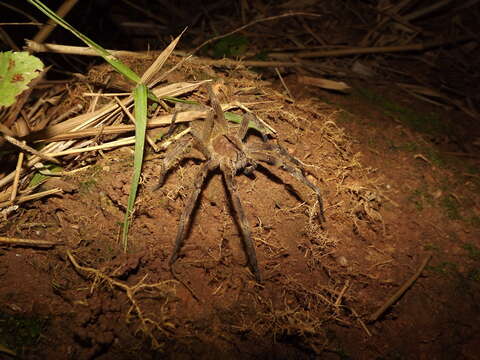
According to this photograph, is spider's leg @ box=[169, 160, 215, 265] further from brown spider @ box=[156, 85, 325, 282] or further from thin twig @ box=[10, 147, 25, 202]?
thin twig @ box=[10, 147, 25, 202]

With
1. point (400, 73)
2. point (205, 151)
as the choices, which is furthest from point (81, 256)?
point (400, 73)

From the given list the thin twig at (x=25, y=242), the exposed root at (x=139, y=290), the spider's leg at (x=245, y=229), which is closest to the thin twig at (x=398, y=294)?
the spider's leg at (x=245, y=229)

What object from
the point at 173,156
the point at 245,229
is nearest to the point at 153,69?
the point at 173,156

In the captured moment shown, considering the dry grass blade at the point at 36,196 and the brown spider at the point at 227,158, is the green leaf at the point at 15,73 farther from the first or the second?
the brown spider at the point at 227,158

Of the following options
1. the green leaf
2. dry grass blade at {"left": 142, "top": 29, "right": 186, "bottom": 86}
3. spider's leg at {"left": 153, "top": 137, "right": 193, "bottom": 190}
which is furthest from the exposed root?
dry grass blade at {"left": 142, "top": 29, "right": 186, "bottom": 86}

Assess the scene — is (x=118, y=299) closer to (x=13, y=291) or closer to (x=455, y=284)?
(x=13, y=291)
